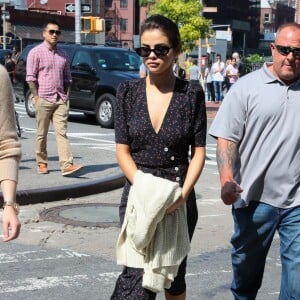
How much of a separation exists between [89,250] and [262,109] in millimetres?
2741

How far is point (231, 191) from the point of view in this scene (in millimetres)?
3869

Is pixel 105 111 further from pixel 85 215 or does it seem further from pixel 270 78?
pixel 270 78

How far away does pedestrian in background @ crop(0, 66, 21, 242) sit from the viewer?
9.76 ft

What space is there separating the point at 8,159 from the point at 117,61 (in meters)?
15.2

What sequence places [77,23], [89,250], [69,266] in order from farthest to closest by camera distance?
[77,23]
[89,250]
[69,266]

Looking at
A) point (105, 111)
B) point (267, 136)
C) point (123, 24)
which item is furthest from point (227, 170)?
point (123, 24)

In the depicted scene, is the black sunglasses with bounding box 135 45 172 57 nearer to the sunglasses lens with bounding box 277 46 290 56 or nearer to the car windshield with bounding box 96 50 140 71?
the sunglasses lens with bounding box 277 46 290 56

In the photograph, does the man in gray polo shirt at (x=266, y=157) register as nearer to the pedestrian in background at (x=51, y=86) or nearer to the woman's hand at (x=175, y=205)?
the woman's hand at (x=175, y=205)

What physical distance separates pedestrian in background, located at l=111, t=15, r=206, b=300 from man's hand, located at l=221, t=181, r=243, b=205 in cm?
19

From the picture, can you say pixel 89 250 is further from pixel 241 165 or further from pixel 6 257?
pixel 241 165

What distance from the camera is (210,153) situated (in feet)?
44.5

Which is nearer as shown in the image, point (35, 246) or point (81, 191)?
point (35, 246)

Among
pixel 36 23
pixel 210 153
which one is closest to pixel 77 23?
pixel 210 153

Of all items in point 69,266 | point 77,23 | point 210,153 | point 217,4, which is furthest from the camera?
point 217,4
